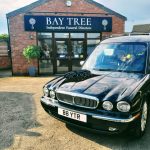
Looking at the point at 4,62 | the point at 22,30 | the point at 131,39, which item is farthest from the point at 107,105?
the point at 4,62

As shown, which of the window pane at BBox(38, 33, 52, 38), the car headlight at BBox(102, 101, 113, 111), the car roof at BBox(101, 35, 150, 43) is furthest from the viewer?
the window pane at BBox(38, 33, 52, 38)

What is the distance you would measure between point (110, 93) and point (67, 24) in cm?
1005

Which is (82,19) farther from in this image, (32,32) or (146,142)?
(146,142)

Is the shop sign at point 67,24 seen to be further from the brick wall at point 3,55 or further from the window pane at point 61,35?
the brick wall at point 3,55

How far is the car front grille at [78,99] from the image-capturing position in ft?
10.9

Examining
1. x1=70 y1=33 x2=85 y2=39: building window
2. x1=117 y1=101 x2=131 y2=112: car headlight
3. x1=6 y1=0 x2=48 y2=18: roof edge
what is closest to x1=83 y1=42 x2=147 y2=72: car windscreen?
x1=117 y1=101 x2=131 y2=112: car headlight

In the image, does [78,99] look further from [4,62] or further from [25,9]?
[4,62]

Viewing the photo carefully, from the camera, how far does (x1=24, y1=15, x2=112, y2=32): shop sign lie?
1223cm

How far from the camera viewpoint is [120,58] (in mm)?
4461

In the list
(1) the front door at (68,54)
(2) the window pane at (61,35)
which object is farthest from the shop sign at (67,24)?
(1) the front door at (68,54)

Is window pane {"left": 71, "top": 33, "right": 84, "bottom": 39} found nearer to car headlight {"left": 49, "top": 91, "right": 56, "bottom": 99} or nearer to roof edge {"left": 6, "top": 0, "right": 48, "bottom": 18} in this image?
roof edge {"left": 6, "top": 0, "right": 48, "bottom": 18}

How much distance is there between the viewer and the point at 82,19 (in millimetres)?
12828

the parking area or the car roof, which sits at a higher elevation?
the car roof

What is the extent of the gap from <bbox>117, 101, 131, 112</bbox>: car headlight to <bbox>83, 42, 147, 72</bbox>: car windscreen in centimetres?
118
